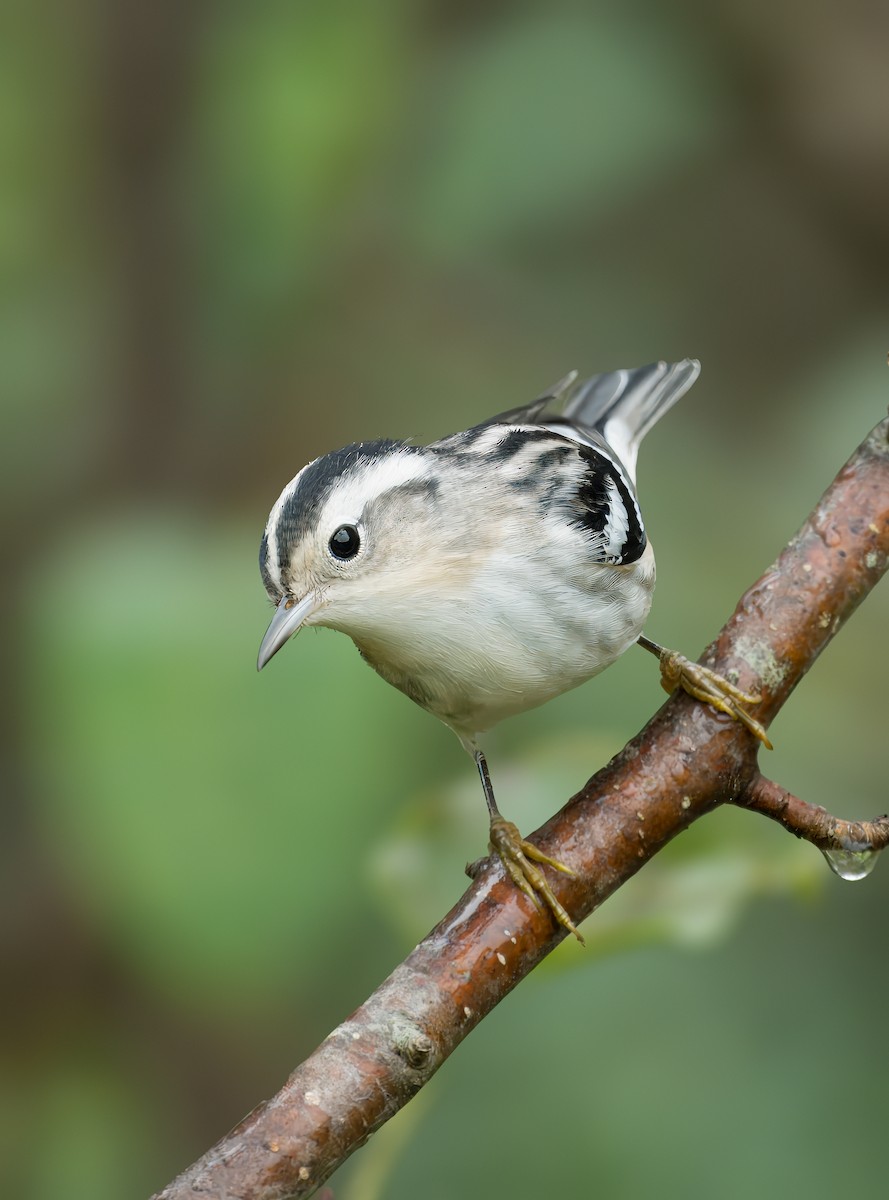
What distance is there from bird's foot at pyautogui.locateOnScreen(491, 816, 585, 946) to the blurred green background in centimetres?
7

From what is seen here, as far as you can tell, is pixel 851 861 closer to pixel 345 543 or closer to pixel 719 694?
pixel 719 694

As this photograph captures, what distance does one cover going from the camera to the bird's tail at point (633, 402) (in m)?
2.43

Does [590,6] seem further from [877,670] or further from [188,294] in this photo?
[877,670]

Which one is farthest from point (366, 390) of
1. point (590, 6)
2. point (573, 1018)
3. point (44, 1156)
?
point (44, 1156)

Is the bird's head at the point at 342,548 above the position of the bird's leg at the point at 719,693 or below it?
above

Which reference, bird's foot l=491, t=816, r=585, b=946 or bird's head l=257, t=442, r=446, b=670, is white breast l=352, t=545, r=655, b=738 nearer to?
bird's head l=257, t=442, r=446, b=670

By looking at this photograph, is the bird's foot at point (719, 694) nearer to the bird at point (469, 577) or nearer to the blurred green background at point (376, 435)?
the bird at point (469, 577)

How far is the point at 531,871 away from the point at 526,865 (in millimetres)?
14

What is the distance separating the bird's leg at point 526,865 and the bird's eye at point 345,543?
0.39 m

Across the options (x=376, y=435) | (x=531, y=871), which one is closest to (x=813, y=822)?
(x=531, y=871)

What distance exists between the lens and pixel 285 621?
167cm

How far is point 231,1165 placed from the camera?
1200mm

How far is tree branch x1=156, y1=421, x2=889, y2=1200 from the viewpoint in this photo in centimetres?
125

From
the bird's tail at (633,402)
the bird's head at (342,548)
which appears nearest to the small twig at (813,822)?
the bird's head at (342,548)
